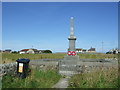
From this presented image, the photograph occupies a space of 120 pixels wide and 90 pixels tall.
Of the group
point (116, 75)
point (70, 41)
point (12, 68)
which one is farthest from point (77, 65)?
point (12, 68)

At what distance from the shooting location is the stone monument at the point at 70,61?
10044 millimetres

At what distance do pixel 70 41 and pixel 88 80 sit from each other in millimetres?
6205

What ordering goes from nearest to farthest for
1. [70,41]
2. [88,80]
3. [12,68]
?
1. [88,80]
2. [12,68]
3. [70,41]

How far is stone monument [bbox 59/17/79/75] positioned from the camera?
33.0ft

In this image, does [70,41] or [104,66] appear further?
[70,41]

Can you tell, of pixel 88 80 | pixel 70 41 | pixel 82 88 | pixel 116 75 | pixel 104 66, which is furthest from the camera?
pixel 70 41

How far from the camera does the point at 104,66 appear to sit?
9.94 m

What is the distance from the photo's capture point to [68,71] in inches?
396

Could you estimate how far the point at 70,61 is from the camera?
434 inches

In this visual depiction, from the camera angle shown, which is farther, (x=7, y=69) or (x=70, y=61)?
(x=70, y=61)

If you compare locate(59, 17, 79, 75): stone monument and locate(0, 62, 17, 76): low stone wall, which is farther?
locate(59, 17, 79, 75): stone monument

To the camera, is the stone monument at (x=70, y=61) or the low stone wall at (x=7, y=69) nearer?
the low stone wall at (x=7, y=69)

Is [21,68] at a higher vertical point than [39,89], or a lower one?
higher

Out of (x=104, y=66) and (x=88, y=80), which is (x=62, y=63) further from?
(x=88, y=80)
